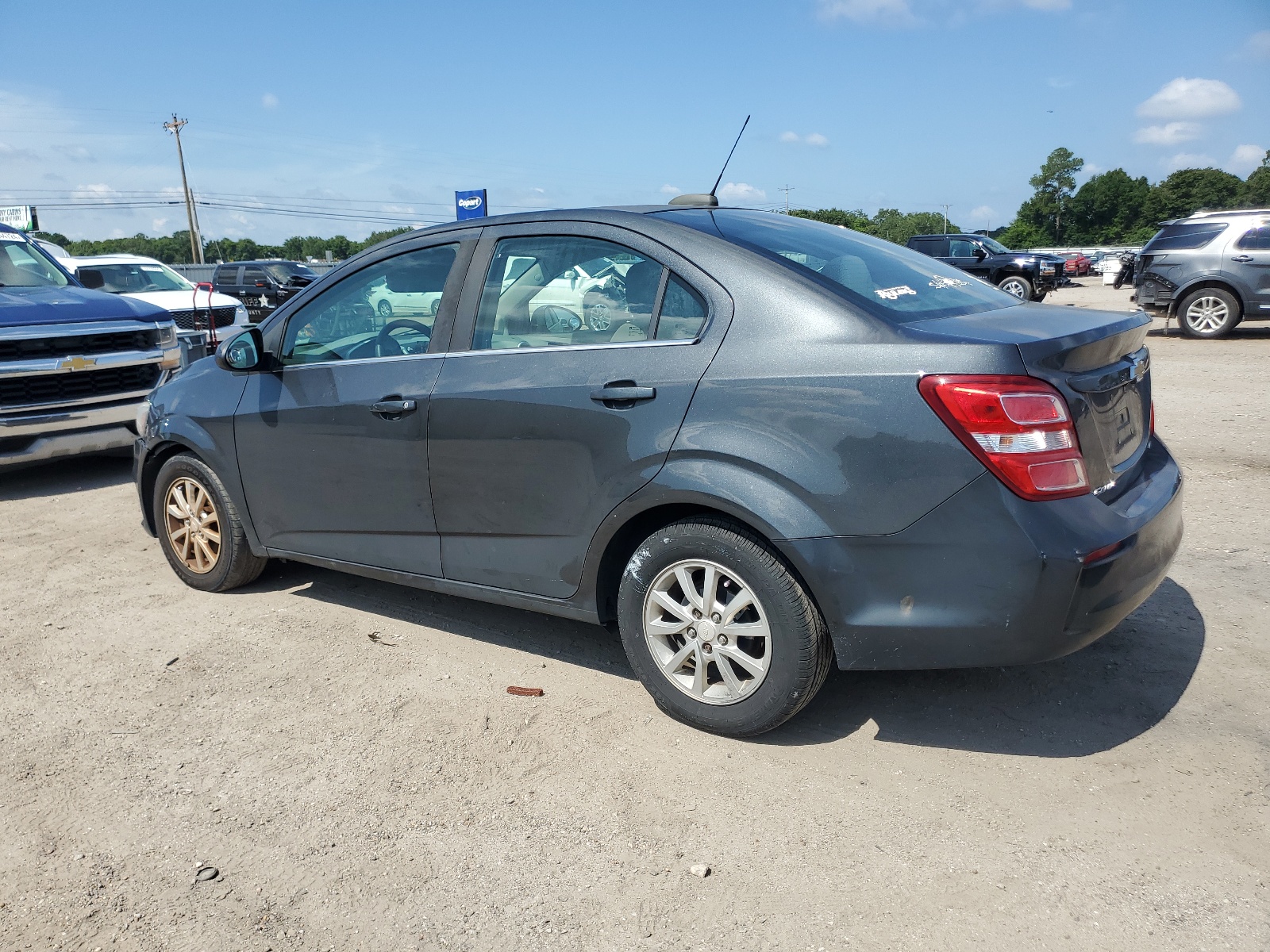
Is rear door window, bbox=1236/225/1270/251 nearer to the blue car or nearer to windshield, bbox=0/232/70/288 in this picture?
the blue car

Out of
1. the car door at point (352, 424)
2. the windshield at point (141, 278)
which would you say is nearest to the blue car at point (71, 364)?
the car door at point (352, 424)

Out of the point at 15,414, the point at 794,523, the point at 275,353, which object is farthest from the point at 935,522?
the point at 15,414

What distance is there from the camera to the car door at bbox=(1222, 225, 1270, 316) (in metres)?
14.1

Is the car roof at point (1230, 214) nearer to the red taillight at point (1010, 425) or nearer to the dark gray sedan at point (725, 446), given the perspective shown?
the dark gray sedan at point (725, 446)

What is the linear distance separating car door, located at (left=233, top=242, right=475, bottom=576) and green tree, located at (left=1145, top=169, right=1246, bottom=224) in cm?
12518

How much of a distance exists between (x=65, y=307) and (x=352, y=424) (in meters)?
4.92

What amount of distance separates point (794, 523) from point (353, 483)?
6.53 ft

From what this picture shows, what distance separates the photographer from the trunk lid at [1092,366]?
285 cm

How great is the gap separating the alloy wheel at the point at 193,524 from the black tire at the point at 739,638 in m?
2.45

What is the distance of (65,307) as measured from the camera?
7633 mm

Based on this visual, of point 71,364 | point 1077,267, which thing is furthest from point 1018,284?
point 1077,267

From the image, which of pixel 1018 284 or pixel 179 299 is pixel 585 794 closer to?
pixel 179 299

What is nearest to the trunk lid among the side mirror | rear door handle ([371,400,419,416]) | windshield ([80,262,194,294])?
rear door handle ([371,400,419,416])

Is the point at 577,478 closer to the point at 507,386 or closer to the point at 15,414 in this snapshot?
the point at 507,386
